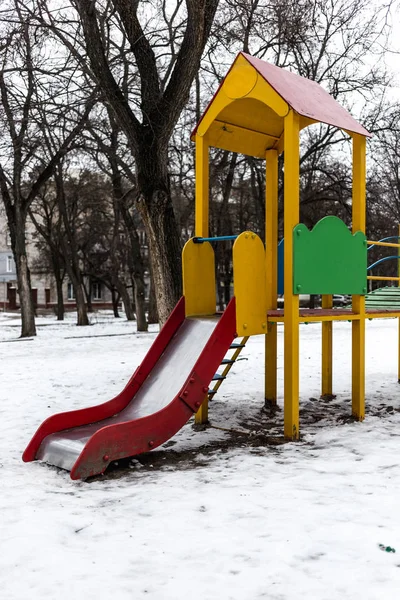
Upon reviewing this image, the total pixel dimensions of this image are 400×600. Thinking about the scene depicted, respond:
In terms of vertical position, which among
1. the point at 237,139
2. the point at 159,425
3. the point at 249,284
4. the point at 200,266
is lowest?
the point at 159,425

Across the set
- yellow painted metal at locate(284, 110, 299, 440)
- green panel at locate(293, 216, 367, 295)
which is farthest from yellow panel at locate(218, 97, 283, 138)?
green panel at locate(293, 216, 367, 295)

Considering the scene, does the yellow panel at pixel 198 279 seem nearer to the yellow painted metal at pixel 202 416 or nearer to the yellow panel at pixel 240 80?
the yellow painted metal at pixel 202 416

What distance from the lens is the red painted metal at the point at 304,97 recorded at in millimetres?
5570

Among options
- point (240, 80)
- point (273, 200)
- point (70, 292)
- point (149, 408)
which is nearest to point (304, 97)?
point (240, 80)

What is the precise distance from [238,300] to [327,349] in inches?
95.0

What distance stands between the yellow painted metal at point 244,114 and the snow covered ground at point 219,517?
10.1 feet

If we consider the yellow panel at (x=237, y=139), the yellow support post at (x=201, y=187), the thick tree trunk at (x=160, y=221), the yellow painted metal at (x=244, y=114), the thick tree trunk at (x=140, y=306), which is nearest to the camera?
the yellow painted metal at (x=244, y=114)

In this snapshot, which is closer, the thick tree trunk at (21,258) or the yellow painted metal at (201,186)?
the yellow painted metal at (201,186)

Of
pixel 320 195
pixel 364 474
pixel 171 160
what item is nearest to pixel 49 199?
pixel 171 160

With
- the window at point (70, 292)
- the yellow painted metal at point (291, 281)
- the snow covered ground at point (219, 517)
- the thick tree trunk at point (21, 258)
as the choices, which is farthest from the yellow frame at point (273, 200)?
the window at point (70, 292)

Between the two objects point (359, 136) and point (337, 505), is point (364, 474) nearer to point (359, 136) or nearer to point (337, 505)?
point (337, 505)

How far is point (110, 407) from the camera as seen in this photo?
5.44 m

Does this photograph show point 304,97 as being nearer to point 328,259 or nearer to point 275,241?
point 328,259

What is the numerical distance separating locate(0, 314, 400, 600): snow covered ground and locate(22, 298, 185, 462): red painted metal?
0.25 m
